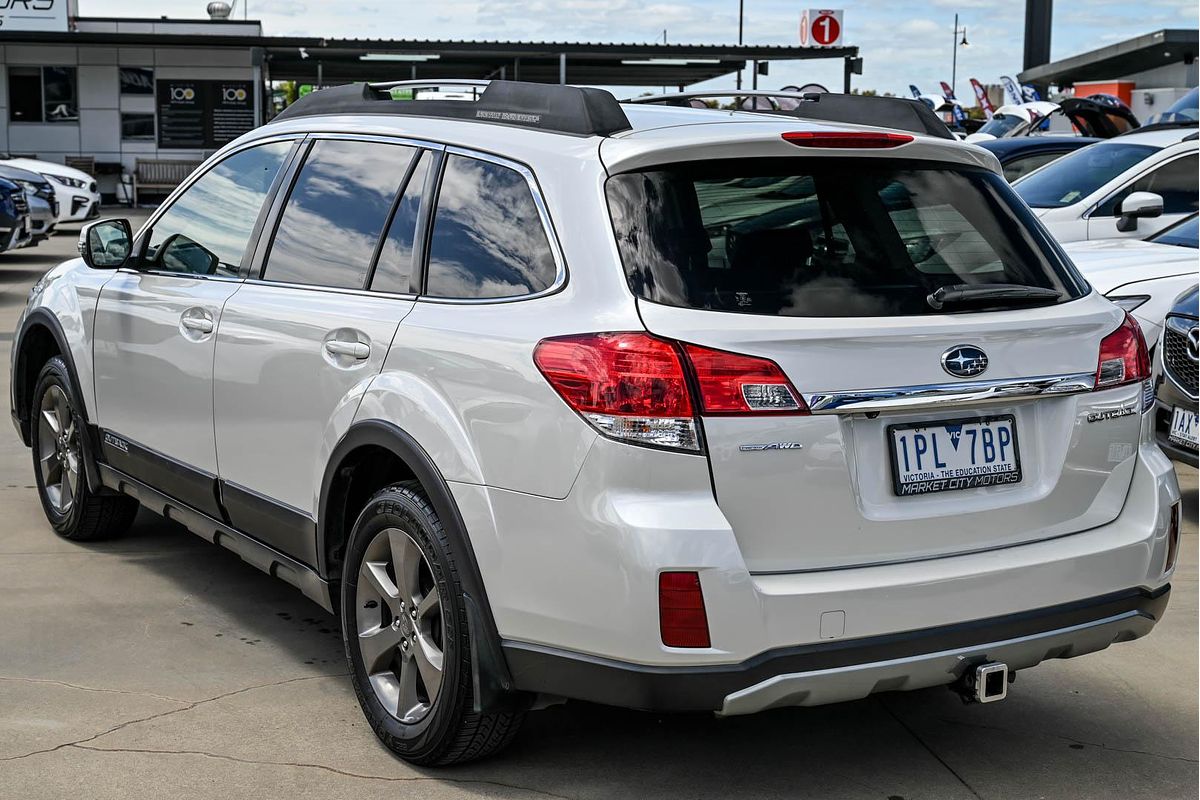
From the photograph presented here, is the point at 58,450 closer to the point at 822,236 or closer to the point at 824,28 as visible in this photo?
the point at 822,236

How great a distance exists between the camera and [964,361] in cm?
334

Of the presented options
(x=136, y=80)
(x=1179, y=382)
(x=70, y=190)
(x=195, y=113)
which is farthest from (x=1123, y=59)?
(x=1179, y=382)

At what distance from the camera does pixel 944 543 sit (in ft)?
10.9

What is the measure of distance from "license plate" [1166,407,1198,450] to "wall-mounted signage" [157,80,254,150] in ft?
96.3

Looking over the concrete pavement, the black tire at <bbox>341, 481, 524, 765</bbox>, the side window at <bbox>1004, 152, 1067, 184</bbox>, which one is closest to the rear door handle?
the black tire at <bbox>341, 481, 524, 765</bbox>

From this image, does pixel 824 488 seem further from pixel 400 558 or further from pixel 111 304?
pixel 111 304

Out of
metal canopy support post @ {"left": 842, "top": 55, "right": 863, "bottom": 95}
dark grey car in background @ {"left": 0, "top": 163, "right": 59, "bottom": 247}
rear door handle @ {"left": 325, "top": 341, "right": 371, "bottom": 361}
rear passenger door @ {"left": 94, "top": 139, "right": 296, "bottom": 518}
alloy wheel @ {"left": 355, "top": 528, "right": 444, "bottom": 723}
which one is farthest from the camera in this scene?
metal canopy support post @ {"left": 842, "top": 55, "right": 863, "bottom": 95}

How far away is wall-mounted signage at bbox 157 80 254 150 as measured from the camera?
33.2 m

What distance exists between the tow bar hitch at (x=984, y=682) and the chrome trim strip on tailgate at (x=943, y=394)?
0.62 m

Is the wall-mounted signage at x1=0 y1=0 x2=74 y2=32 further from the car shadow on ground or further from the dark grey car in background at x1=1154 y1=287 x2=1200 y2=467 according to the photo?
the car shadow on ground

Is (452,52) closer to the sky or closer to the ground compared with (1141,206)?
closer to the sky

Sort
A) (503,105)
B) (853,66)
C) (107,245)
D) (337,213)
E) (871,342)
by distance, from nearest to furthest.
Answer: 1. (871,342)
2. (503,105)
3. (337,213)
4. (107,245)
5. (853,66)

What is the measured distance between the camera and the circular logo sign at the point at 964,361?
10.9ft

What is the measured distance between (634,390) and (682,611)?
49 centimetres
